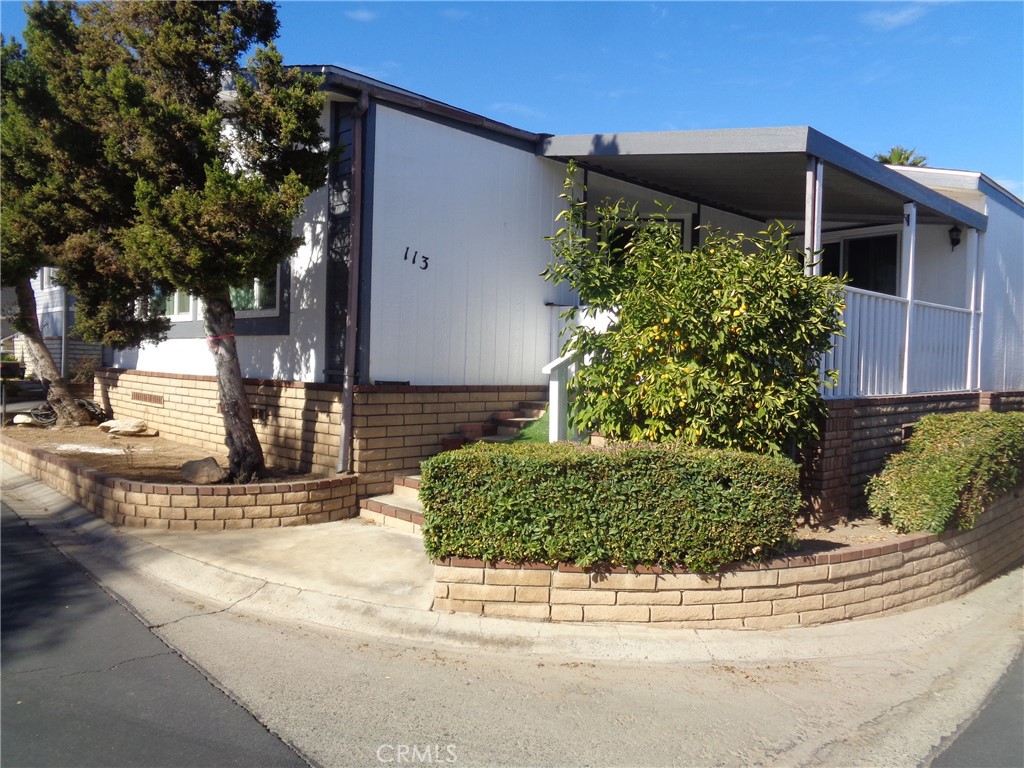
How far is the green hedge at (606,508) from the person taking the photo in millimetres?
5453

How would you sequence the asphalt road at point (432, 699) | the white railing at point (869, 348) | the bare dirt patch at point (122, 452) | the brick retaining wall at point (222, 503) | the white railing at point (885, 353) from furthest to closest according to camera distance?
the bare dirt patch at point (122, 452) → the white railing at point (869, 348) → the white railing at point (885, 353) → the brick retaining wall at point (222, 503) → the asphalt road at point (432, 699)

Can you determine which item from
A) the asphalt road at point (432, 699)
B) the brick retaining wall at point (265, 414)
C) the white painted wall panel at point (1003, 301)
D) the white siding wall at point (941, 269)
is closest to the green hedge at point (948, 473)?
the asphalt road at point (432, 699)

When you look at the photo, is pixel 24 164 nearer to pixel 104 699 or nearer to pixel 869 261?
pixel 104 699

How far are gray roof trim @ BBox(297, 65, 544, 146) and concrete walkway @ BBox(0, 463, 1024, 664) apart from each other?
4.25 m

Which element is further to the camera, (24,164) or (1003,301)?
(1003,301)

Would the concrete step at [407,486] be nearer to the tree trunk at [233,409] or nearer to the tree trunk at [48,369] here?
the tree trunk at [233,409]

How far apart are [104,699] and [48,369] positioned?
426 inches

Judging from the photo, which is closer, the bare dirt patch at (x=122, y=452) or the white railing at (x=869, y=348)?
the white railing at (x=869, y=348)

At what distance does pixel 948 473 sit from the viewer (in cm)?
695

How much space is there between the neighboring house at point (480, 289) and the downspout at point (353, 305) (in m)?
0.02

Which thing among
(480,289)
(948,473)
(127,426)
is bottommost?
(127,426)

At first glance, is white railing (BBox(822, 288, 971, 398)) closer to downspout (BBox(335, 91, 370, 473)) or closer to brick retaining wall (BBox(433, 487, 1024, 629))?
brick retaining wall (BBox(433, 487, 1024, 629))

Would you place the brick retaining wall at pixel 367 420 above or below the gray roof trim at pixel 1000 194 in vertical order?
below

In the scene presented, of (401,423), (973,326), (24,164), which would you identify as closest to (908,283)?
(973,326)
